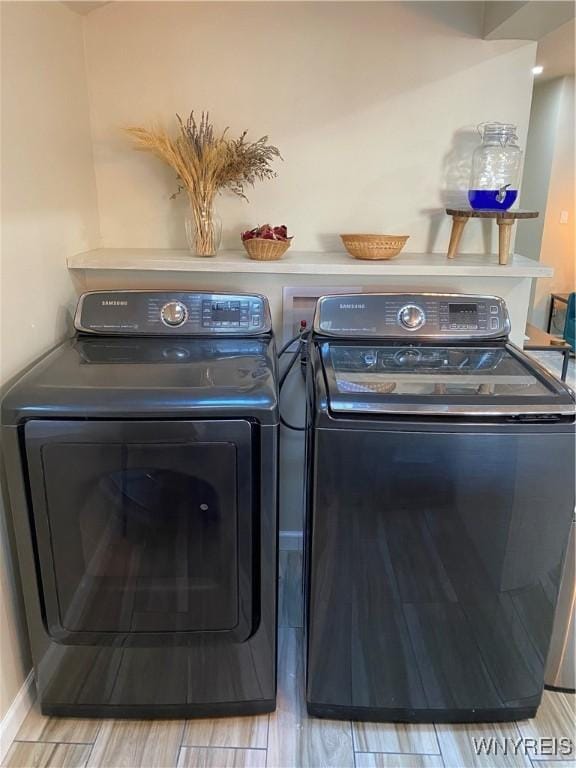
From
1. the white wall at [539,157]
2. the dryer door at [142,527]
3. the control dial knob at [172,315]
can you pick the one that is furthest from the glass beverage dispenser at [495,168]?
the white wall at [539,157]

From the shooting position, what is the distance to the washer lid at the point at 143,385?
1230 mm

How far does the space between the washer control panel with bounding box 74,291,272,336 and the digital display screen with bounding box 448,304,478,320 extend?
22.1 inches

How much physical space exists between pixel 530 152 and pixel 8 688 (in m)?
5.90

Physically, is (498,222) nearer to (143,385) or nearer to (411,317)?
(411,317)

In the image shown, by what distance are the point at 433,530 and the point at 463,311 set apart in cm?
70

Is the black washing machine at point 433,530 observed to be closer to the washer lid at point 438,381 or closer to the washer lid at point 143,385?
the washer lid at point 438,381

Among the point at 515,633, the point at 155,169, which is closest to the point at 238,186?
the point at 155,169

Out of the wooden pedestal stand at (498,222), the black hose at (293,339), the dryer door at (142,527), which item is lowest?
the dryer door at (142,527)

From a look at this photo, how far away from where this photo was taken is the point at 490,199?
1.74 m

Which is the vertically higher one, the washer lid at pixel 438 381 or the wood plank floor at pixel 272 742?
the washer lid at pixel 438 381

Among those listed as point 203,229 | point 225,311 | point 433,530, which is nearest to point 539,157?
point 203,229

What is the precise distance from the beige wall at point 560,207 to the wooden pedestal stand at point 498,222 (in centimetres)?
332

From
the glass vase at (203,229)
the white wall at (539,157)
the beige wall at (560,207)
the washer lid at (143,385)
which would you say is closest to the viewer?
the washer lid at (143,385)

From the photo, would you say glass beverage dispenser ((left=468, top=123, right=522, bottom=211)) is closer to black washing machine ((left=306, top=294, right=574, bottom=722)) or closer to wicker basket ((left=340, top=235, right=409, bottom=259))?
wicker basket ((left=340, top=235, right=409, bottom=259))
